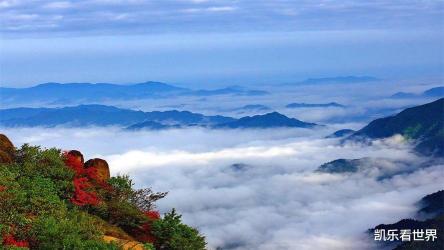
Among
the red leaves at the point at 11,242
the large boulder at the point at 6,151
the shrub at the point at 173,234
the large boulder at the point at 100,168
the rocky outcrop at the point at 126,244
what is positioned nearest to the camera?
the red leaves at the point at 11,242

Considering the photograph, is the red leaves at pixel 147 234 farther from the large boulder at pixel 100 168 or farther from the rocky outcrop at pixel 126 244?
the large boulder at pixel 100 168

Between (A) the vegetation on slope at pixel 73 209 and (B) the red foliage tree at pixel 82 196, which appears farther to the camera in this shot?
(B) the red foliage tree at pixel 82 196

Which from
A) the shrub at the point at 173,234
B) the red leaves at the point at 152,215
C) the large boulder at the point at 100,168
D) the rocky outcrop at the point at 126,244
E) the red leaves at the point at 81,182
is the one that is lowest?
the rocky outcrop at the point at 126,244

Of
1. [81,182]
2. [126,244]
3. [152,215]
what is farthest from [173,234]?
[81,182]

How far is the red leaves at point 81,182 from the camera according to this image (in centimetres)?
3406

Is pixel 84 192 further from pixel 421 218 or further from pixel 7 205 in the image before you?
pixel 421 218

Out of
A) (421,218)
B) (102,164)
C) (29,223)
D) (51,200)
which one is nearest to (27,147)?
(102,164)

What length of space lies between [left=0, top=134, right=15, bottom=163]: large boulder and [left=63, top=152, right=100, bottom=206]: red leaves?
3.07 metres

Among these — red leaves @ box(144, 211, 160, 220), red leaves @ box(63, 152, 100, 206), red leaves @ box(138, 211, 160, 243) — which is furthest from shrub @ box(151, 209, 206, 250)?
red leaves @ box(63, 152, 100, 206)

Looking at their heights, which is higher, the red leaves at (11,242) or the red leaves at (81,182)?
the red leaves at (81,182)

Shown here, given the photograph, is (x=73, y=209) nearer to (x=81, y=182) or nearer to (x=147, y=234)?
(x=81, y=182)

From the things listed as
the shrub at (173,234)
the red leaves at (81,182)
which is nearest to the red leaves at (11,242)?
the red leaves at (81,182)

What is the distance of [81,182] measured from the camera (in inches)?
1394

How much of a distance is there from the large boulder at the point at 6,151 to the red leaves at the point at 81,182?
3.07 meters
